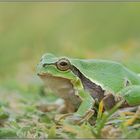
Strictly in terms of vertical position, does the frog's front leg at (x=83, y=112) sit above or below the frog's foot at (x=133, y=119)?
above

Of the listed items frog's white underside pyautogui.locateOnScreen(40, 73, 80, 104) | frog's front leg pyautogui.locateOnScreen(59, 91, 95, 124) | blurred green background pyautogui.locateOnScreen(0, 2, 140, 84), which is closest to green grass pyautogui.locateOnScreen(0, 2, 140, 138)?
blurred green background pyautogui.locateOnScreen(0, 2, 140, 84)

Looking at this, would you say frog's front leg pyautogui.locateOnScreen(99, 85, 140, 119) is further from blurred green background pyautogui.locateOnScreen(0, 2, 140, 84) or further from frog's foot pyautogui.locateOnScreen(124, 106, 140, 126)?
blurred green background pyautogui.locateOnScreen(0, 2, 140, 84)

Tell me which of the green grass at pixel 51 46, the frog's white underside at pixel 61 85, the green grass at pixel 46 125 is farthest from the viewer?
the frog's white underside at pixel 61 85

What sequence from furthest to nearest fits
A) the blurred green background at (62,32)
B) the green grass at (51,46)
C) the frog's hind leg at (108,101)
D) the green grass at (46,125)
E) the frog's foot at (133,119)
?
the blurred green background at (62,32) < the frog's hind leg at (108,101) < the green grass at (51,46) < the frog's foot at (133,119) < the green grass at (46,125)

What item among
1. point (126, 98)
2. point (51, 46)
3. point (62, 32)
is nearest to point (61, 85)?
point (126, 98)

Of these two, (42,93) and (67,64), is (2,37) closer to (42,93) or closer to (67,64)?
(42,93)

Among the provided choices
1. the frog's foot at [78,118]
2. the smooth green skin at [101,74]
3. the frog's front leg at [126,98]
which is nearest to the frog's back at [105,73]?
the smooth green skin at [101,74]

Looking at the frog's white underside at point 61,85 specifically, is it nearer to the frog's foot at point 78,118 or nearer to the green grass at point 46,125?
the green grass at point 46,125

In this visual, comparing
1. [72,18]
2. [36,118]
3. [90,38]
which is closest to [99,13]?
[72,18]
